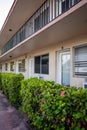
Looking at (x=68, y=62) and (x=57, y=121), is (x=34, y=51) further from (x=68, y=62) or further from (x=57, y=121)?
(x=57, y=121)

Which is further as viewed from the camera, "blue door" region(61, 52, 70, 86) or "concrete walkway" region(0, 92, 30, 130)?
"blue door" region(61, 52, 70, 86)

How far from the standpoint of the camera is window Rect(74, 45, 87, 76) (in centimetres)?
759

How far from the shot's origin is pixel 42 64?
1212cm

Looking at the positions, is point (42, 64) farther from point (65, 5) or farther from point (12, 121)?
point (12, 121)

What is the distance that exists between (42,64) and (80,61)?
462cm

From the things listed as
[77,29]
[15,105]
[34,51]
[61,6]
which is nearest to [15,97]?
[15,105]

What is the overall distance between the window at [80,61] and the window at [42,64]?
3.27 meters

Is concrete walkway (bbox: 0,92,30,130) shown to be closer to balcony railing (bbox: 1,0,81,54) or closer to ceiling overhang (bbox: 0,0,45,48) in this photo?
balcony railing (bbox: 1,0,81,54)

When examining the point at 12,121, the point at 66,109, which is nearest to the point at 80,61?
the point at 12,121

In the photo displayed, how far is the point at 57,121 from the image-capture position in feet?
11.1

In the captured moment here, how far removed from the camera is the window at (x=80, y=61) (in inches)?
299

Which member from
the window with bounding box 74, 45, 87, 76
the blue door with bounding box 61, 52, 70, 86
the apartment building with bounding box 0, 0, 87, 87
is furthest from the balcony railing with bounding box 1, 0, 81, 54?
the blue door with bounding box 61, 52, 70, 86

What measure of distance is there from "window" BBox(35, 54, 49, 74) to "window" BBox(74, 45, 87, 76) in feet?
10.7

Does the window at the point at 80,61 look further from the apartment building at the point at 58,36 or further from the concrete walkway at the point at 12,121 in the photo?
the concrete walkway at the point at 12,121
